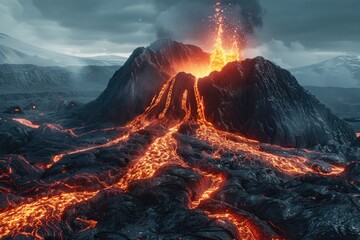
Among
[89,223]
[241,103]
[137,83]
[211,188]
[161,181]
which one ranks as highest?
[137,83]

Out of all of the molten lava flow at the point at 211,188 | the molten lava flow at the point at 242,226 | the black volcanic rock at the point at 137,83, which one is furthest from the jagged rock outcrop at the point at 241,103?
the molten lava flow at the point at 242,226

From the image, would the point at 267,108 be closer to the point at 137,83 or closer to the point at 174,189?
the point at 137,83

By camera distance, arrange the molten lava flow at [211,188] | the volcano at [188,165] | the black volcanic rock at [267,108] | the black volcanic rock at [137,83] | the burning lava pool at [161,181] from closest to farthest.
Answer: the volcano at [188,165], the burning lava pool at [161,181], the molten lava flow at [211,188], the black volcanic rock at [267,108], the black volcanic rock at [137,83]

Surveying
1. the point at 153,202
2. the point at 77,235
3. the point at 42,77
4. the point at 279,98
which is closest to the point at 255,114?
the point at 279,98

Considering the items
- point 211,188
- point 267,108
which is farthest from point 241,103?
point 211,188

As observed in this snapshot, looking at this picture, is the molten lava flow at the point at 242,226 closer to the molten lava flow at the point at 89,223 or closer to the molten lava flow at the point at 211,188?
the molten lava flow at the point at 211,188

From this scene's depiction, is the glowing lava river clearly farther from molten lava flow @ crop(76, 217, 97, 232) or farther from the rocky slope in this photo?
the rocky slope
